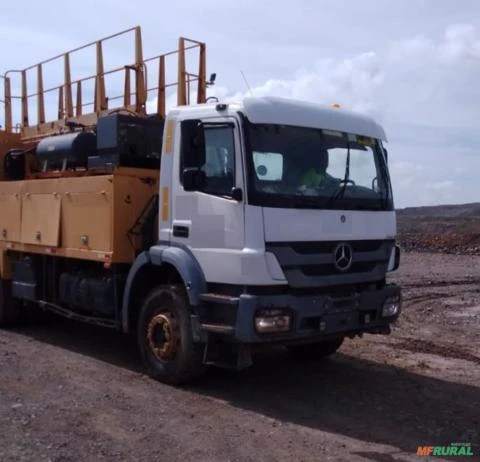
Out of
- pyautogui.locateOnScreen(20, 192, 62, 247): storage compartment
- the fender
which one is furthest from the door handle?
pyautogui.locateOnScreen(20, 192, 62, 247): storage compartment

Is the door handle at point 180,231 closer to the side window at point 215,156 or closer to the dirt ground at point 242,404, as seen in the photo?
the side window at point 215,156

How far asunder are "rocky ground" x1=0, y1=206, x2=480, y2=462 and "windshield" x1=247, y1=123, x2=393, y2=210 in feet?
6.40

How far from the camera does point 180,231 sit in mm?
7227

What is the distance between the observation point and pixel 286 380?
25.9ft

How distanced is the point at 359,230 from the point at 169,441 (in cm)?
287

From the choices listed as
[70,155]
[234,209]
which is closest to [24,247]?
[70,155]

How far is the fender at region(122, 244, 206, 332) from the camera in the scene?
6879mm

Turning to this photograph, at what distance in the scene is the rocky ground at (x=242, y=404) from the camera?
559cm

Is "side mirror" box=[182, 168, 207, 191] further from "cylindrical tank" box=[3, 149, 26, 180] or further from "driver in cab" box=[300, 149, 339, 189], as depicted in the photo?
"cylindrical tank" box=[3, 149, 26, 180]

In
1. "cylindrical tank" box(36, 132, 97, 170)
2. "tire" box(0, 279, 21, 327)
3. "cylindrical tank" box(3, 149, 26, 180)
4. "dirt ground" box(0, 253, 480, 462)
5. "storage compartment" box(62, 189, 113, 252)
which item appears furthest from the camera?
"cylindrical tank" box(3, 149, 26, 180)

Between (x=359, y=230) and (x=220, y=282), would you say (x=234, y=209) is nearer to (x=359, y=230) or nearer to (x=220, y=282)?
(x=220, y=282)


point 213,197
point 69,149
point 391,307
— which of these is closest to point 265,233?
point 213,197

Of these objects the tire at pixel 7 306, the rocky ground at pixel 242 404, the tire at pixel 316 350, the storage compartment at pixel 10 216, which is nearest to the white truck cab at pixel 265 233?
the rocky ground at pixel 242 404

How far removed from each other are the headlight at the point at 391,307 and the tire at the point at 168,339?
6.55 feet
